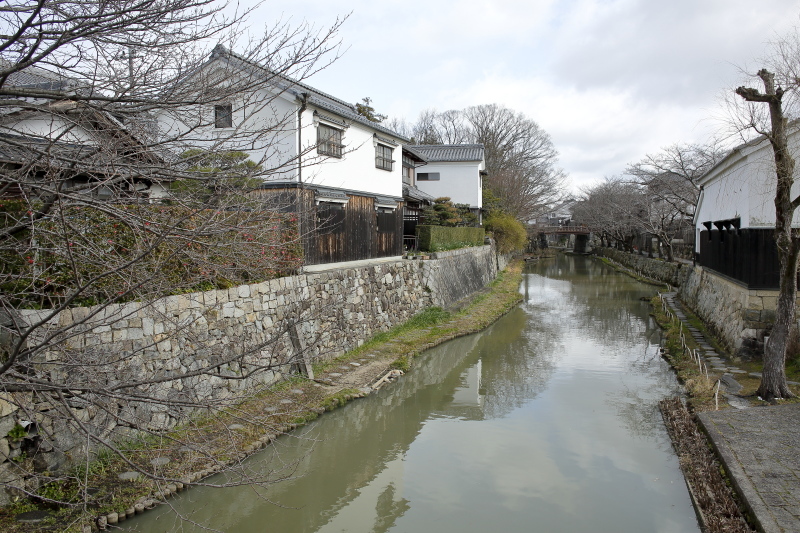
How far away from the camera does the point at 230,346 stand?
30.7 ft

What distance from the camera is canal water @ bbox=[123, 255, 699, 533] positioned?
21.8 ft

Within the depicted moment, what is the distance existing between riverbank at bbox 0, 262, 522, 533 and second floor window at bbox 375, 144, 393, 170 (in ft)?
17.0

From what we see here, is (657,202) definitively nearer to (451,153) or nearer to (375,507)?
(451,153)

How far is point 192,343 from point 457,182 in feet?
88.5

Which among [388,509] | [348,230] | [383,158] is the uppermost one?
[383,158]

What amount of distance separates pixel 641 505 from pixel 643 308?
17.5 metres

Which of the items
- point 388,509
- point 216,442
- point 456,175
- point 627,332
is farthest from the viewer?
point 456,175

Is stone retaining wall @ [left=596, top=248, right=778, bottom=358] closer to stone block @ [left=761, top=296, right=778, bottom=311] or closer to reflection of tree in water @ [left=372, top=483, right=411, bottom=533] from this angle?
stone block @ [left=761, top=296, right=778, bottom=311]

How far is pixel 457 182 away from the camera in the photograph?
111 ft

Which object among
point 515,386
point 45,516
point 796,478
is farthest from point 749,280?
point 45,516

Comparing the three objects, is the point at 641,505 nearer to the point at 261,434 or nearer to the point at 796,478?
the point at 796,478

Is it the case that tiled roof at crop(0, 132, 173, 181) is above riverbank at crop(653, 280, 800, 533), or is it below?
above

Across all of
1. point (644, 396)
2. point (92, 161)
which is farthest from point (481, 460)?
point (92, 161)

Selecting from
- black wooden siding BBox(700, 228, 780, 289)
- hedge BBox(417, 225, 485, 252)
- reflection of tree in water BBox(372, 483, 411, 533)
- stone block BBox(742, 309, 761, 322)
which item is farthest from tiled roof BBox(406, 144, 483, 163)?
reflection of tree in water BBox(372, 483, 411, 533)
